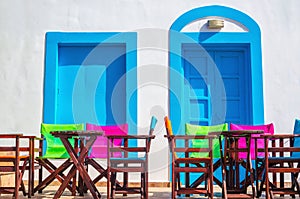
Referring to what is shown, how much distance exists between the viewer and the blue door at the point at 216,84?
24.8ft

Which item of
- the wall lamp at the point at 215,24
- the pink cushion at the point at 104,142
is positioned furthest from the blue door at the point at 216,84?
the pink cushion at the point at 104,142

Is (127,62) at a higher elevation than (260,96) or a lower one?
higher

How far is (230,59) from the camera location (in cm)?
771

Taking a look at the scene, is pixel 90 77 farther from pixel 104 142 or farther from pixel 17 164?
pixel 17 164

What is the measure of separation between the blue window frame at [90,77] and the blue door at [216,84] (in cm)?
91

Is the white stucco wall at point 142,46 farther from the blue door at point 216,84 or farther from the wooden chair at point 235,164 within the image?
the wooden chair at point 235,164

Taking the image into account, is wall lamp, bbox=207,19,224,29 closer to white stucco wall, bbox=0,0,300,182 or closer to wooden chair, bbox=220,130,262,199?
white stucco wall, bbox=0,0,300,182

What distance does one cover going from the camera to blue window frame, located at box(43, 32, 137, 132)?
7.55m

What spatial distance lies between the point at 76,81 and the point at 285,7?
3.60 m

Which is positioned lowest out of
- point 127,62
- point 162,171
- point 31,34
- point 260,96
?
point 162,171

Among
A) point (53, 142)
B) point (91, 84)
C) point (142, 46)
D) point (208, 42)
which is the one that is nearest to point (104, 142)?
point (53, 142)

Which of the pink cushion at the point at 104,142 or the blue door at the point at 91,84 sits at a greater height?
the blue door at the point at 91,84

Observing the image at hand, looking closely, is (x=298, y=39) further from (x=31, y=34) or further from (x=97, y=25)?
(x=31, y=34)

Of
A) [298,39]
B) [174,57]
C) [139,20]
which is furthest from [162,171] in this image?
[298,39]
